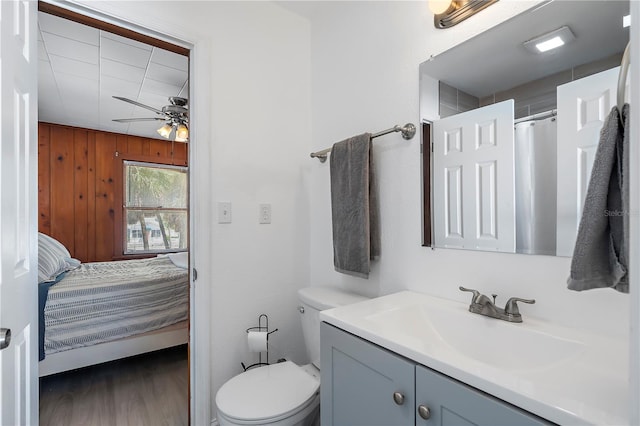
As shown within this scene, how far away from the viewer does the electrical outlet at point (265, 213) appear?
1742 millimetres

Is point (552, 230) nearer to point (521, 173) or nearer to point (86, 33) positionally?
point (521, 173)

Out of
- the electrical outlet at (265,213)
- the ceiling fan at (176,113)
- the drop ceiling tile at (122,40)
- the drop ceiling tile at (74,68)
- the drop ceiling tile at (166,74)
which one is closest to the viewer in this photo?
the electrical outlet at (265,213)

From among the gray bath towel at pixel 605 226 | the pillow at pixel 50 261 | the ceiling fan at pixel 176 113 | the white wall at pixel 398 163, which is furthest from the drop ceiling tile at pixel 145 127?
the gray bath towel at pixel 605 226

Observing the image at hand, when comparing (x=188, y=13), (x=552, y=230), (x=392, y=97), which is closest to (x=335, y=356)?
(x=552, y=230)

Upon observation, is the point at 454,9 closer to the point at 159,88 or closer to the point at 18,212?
the point at 18,212

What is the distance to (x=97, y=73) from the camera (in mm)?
2504

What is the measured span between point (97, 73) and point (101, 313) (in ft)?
6.13

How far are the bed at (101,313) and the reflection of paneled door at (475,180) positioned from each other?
225 cm

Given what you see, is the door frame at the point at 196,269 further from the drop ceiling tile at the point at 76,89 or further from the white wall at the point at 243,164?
the drop ceiling tile at the point at 76,89

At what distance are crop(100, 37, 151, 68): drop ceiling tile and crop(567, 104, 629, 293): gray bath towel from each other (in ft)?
8.49

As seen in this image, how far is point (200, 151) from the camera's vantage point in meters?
1.54

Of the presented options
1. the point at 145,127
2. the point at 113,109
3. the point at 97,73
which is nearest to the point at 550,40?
the point at 97,73

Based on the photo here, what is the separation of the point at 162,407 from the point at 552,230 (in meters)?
2.22

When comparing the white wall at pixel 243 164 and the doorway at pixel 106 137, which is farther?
the doorway at pixel 106 137
